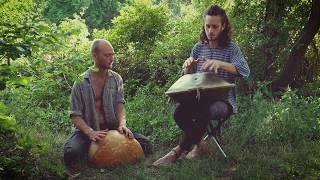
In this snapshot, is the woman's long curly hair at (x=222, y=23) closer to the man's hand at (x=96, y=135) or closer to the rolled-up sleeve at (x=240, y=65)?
the rolled-up sleeve at (x=240, y=65)

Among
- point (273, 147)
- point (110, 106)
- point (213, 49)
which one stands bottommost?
point (273, 147)

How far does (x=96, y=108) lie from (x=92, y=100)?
0.17 metres

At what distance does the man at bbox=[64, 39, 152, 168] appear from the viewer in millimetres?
5750

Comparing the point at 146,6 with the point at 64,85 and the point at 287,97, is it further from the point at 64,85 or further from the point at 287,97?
the point at 287,97

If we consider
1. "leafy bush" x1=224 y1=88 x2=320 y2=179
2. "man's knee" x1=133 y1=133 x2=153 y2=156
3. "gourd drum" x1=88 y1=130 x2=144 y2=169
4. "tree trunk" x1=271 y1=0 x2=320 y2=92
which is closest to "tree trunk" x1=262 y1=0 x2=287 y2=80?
"tree trunk" x1=271 y1=0 x2=320 y2=92

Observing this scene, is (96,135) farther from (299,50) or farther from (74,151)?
(299,50)

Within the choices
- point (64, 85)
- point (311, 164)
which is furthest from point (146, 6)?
point (311, 164)

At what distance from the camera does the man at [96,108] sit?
18.9ft

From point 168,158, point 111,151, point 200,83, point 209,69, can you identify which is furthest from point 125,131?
point 209,69

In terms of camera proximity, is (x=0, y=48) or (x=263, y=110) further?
(x=263, y=110)

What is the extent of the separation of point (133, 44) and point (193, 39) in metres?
1.50

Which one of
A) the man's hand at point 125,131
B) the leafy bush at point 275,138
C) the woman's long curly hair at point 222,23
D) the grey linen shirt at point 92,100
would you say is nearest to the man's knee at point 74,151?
the grey linen shirt at point 92,100

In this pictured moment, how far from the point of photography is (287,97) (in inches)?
280

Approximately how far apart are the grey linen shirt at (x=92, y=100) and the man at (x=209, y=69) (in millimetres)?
898
